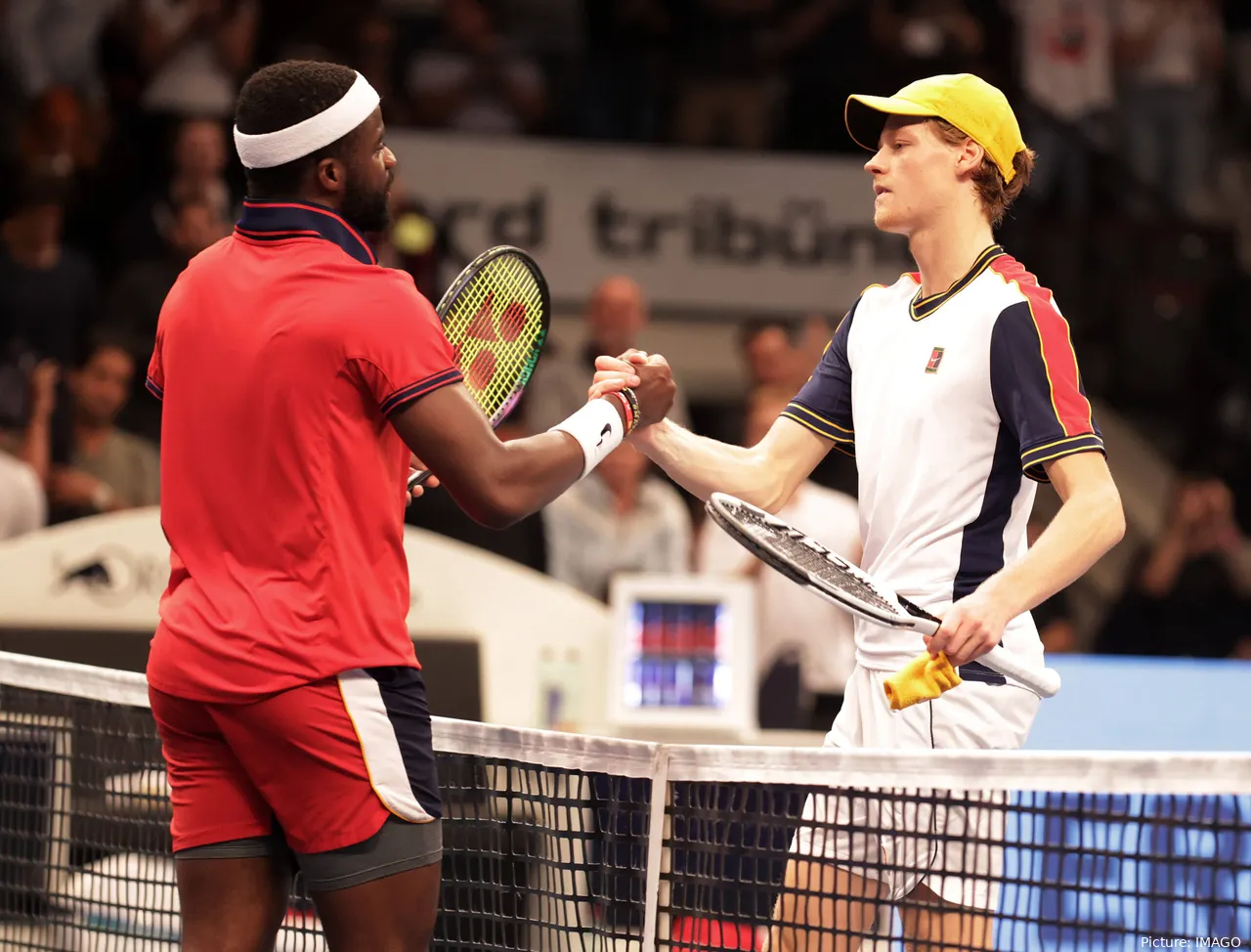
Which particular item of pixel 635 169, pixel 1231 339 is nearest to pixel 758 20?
pixel 635 169

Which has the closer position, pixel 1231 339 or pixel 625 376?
pixel 625 376

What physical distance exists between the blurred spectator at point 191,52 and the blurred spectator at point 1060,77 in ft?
→ 15.7

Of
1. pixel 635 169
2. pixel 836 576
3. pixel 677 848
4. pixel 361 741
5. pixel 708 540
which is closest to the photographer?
pixel 361 741

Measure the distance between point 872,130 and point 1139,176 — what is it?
9.16 m

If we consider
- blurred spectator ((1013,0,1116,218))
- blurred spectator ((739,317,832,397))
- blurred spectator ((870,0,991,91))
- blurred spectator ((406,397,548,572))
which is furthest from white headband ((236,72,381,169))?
blurred spectator ((1013,0,1116,218))

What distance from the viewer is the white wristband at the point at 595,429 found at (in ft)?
9.64

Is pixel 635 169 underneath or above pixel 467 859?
above

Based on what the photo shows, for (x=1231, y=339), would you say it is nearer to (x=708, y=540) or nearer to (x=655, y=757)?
(x=708, y=540)

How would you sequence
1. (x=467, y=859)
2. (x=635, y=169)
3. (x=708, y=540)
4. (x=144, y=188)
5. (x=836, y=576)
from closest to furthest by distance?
(x=836, y=576) < (x=467, y=859) < (x=708, y=540) < (x=144, y=188) < (x=635, y=169)

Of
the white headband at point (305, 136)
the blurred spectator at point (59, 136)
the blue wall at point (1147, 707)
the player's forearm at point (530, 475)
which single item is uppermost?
the blurred spectator at point (59, 136)

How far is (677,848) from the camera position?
10.8ft

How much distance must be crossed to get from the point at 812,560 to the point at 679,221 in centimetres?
833

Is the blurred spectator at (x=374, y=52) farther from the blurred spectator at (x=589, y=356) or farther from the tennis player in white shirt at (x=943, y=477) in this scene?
the tennis player in white shirt at (x=943, y=477)

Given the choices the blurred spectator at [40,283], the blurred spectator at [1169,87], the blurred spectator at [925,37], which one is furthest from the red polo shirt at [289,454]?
the blurred spectator at [1169,87]
